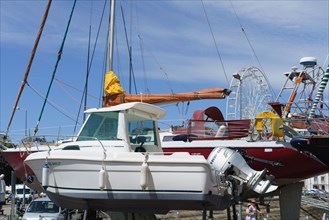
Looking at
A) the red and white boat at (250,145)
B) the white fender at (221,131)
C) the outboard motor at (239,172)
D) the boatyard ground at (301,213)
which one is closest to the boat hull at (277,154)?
the red and white boat at (250,145)

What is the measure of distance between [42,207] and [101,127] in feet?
26.6

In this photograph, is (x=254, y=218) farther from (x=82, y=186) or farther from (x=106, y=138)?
(x=82, y=186)

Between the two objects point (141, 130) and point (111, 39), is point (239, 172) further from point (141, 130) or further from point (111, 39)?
point (111, 39)

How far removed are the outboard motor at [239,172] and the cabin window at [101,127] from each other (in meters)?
1.99

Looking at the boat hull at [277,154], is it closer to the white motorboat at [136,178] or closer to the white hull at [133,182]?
the white motorboat at [136,178]

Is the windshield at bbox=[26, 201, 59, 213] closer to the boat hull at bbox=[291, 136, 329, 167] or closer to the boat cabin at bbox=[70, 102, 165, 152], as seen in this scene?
the boat cabin at bbox=[70, 102, 165, 152]

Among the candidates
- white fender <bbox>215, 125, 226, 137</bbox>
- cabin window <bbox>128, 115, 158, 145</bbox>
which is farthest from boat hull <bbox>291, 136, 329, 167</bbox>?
cabin window <bbox>128, 115, 158, 145</bbox>

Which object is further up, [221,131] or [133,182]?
[221,131]

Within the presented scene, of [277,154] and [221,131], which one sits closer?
[277,154]

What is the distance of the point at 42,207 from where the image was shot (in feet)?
55.1

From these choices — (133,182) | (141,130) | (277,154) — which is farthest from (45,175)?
(277,154)

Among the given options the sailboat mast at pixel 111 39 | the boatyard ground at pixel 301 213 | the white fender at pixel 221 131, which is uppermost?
the sailboat mast at pixel 111 39

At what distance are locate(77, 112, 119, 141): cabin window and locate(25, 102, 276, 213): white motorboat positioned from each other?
131mm

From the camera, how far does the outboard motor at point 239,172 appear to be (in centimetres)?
909
